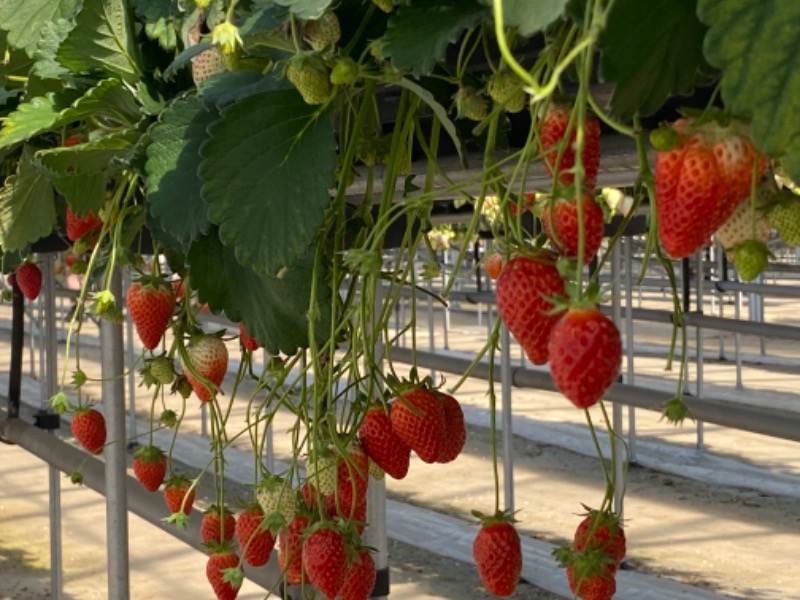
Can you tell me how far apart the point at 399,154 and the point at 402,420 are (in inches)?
4.8

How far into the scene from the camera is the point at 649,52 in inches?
13.1

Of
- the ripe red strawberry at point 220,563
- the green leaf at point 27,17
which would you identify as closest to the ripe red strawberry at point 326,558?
the ripe red strawberry at point 220,563

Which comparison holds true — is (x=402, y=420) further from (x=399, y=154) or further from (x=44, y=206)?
(x=44, y=206)

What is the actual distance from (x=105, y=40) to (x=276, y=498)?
0.84ft

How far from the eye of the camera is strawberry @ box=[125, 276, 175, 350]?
759mm

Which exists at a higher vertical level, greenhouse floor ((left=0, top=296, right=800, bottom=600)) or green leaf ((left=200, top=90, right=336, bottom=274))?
green leaf ((left=200, top=90, right=336, bottom=274))

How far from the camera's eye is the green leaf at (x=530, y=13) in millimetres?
293

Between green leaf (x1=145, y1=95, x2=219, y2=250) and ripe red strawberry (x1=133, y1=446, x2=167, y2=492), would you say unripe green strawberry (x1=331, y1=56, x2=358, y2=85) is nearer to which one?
green leaf (x1=145, y1=95, x2=219, y2=250)

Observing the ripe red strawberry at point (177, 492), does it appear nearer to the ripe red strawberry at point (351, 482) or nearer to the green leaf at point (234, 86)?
the ripe red strawberry at point (351, 482)

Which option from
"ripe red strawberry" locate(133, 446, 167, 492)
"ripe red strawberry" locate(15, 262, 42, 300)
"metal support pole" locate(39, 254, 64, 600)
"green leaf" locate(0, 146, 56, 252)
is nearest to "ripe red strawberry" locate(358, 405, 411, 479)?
"green leaf" locate(0, 146, 56, 252)

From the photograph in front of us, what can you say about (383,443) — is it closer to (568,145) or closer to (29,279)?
(568,145)

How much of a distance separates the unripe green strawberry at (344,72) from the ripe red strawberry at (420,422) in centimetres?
16

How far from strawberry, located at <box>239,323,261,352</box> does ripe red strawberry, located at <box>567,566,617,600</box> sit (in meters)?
0.21

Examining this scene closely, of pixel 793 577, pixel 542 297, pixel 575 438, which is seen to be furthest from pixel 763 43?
pixel 575 438
